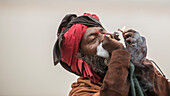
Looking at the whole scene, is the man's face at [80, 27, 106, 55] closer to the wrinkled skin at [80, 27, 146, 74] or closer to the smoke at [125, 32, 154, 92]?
the wrinkled skin at [80, 27, 146, 74]

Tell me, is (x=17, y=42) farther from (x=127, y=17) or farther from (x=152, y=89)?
(x=152, y=89)

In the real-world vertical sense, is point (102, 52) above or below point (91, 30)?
below

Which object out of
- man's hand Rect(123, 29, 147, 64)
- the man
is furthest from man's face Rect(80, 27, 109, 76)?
man's hand Rect(123, 29, 147, 64)

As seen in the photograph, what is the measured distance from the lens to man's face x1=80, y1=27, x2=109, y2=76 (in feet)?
3.32

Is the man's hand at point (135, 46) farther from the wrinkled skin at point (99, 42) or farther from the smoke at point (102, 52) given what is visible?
the smoke at point (102, 52)

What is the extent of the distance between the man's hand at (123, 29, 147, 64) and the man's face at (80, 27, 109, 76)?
150 millimetres

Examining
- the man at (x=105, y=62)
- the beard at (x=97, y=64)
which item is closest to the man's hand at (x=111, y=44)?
the man at (x=105, y=62)

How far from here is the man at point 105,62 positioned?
799 millimetres

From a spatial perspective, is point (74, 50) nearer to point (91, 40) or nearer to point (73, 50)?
point (73, 50)

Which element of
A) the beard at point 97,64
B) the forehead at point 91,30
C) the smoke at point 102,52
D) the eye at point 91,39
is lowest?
the beard at point 97,64

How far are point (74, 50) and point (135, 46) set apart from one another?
34 centimetres

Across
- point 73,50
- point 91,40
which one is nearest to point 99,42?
point 91,40

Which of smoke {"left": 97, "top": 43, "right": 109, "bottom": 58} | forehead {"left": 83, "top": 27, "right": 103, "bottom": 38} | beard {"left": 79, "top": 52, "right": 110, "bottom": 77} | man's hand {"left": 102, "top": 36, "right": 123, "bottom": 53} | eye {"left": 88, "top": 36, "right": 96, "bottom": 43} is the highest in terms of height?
forehead {"left": 83, "top": 27, "right": 103, "bottom": 38}

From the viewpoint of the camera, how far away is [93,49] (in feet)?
3.34
